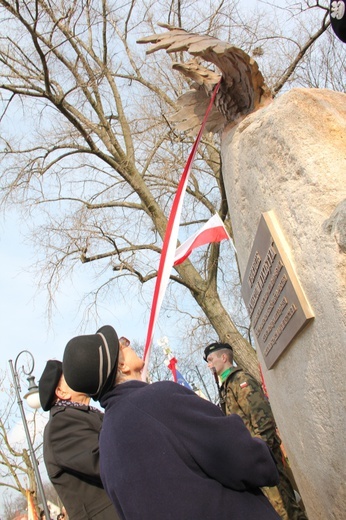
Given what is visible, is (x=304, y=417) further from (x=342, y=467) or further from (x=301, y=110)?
(x=301, y=110)

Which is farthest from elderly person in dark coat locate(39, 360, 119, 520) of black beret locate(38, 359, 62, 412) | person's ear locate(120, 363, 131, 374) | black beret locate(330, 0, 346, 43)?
black beret locate(330, 0, 346, 43)

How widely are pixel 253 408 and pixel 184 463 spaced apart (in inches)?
103

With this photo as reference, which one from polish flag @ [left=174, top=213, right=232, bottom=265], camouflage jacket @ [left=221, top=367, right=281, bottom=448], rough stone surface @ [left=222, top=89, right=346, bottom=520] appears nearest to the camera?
rough stone surface @ [left=222, top=89, right=346, bottom=520]

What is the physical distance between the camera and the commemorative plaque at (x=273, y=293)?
2.66 meters

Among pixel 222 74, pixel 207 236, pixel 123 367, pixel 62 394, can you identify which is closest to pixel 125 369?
pixel 123 367

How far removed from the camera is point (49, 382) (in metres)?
3.51

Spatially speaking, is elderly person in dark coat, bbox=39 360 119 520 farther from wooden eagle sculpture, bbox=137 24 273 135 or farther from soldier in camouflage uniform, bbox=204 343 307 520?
wooden eagle sculpture, bbox=137 24 273 135

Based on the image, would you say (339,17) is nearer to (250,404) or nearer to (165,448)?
(165,448)

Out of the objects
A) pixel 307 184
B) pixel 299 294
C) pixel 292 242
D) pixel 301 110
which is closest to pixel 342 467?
A: pixel 299 294

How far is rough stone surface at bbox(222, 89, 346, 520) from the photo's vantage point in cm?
243

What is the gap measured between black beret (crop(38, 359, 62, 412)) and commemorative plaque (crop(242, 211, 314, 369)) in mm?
1263

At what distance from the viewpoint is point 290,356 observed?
296cm

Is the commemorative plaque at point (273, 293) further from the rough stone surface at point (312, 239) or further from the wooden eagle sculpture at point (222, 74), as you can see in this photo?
the wooden eagle sculpture at point (222, 74)

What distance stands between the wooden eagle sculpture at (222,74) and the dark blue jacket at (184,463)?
6.38 feet
